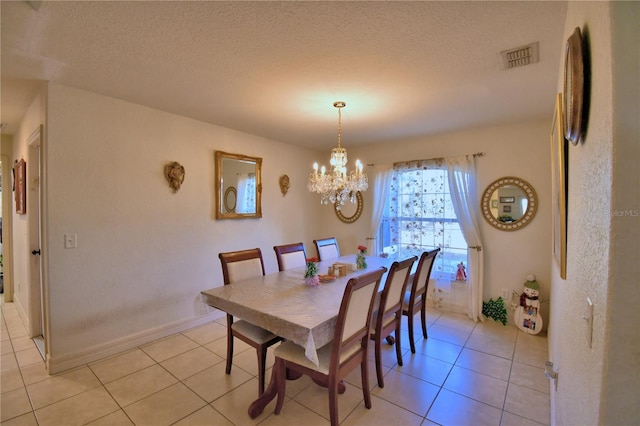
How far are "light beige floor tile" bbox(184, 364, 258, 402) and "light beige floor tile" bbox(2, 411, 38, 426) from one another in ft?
2.93

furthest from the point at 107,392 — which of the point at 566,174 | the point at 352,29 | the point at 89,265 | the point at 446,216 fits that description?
the point at 446,216

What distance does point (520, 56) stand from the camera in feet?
6.06

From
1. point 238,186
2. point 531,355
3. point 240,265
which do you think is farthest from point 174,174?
point 531,355

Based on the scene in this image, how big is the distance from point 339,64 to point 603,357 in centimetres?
197

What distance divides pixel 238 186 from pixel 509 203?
3385 millimetres

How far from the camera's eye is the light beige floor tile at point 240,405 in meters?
1.85

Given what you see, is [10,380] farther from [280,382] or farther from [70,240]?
[280,382]

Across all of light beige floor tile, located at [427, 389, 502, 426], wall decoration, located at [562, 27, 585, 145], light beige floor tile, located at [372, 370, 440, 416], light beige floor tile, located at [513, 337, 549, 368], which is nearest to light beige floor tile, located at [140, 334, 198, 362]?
light beige floor tile, located at [372, 370, 440, 416]

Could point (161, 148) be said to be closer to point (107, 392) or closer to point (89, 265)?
point (89, 265)

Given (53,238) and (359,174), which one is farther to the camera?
(359,174)

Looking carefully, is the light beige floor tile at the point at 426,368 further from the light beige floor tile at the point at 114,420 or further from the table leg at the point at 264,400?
the light beige floor tile at the point at 114,420

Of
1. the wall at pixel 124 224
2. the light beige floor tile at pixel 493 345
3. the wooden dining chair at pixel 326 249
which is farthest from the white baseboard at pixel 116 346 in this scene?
the light beige floor tile at pixel 493 345

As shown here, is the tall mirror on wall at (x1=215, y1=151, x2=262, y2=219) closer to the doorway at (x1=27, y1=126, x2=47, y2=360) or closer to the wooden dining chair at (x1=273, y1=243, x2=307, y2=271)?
the wooden dining chair at (x1=273, y1=243, x2=307, y2=271)

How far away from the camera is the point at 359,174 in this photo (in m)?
2.82
